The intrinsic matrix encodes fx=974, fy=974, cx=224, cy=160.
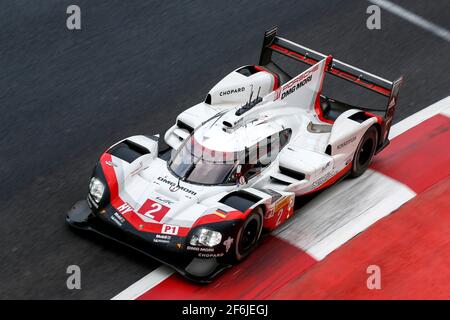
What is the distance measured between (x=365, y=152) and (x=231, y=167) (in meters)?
2.56

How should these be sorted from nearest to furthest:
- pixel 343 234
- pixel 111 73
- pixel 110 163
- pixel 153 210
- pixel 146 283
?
pixel 146 283, pixel 153 210, pixel 110 163, pixel 343 234, pixel 111 73

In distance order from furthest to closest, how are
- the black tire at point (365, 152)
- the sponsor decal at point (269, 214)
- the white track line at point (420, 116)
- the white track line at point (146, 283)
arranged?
the white track line at point (420, 116)
the black tire at point (365, 152)
the sponsor decal at point (269, 214)
the white track line at point (146, 283)

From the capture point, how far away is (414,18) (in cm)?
1825

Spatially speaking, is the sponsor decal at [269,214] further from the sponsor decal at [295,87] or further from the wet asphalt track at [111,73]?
the sponsor decal at [295,87]

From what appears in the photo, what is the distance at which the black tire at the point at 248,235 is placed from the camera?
462 inches

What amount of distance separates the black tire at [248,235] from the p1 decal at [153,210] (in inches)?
37.6

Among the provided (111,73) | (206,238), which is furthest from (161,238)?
(111,73)

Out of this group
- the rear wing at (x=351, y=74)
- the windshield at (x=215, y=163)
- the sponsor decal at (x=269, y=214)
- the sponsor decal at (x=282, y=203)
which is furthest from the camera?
the rear wing at (x=351, y=74)

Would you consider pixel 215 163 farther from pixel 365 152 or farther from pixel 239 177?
pixel 365 152

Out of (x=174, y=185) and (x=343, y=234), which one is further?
(x=343, y=234)

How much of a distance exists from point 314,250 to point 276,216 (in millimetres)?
684

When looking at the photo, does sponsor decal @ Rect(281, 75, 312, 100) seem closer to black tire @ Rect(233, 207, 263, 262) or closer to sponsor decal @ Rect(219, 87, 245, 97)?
sponsor decal @ Rect(219, 87, 245, 97)

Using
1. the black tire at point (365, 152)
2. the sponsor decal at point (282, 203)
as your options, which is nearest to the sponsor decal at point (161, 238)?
the sponsor decal at point (282, 203)
